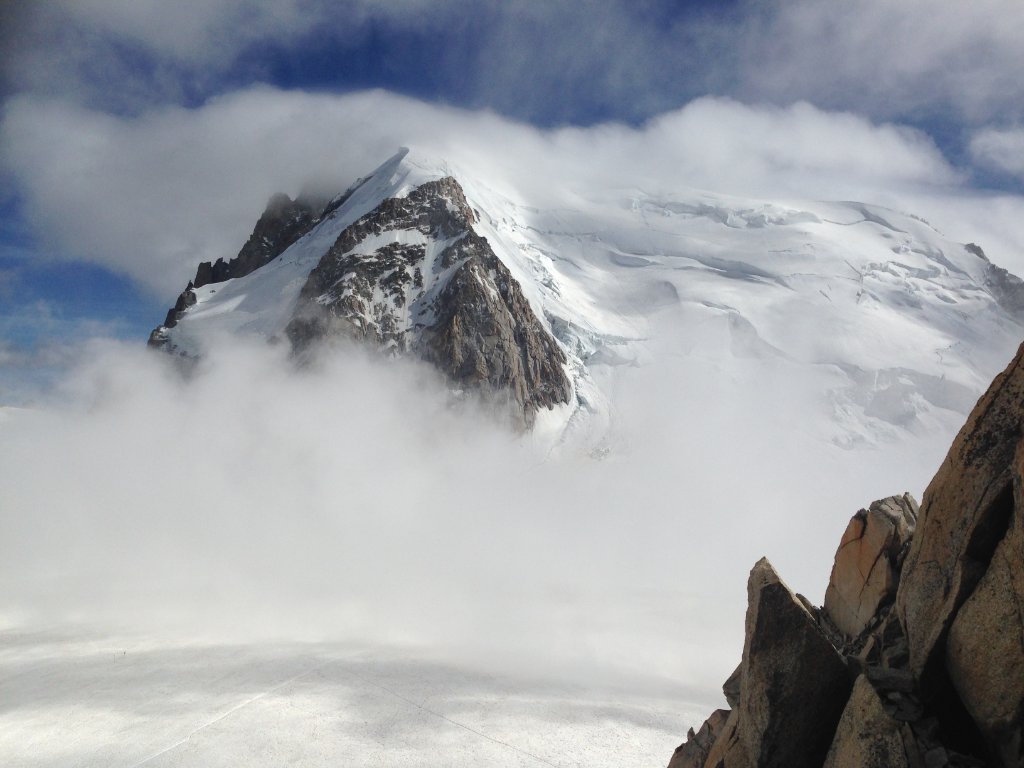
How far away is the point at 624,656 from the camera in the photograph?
4256 centimetres

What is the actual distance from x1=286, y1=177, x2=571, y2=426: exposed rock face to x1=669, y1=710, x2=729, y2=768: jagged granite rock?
88616 mm

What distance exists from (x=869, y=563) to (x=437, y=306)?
98842mm

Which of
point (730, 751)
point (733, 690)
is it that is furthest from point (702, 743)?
point (730, 751)

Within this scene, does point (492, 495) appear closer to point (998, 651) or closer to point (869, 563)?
point (869, 563)

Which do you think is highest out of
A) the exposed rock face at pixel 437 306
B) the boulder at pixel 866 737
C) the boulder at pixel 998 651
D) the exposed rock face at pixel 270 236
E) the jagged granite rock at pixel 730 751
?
the exposed rock face at pixel 270 236

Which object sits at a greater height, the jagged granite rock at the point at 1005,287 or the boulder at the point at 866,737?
the jagged granite rock at the point at 1005,287

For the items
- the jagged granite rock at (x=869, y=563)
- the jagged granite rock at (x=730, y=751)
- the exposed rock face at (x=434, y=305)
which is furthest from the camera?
the exposed rock face at (x=434, y=305)

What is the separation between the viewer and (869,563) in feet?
41.0

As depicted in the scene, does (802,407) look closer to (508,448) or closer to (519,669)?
(508,448)

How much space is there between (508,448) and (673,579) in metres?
39.1

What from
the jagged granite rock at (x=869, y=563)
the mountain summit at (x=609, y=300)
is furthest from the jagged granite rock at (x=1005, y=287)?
the jagged granite rock at (x=869, y=563)

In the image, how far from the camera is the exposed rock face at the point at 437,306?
342ft

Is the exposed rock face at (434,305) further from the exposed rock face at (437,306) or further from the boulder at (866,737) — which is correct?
the boulder at (866,737)

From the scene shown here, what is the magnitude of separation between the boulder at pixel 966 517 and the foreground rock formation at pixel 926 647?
0.02m
